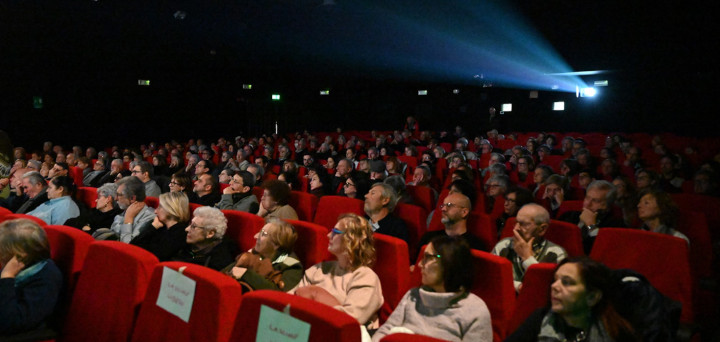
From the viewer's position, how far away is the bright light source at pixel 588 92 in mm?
12211

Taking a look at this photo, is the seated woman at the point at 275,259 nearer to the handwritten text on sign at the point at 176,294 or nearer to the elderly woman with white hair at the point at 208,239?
the elderly woman with white hair at the point at 208,239

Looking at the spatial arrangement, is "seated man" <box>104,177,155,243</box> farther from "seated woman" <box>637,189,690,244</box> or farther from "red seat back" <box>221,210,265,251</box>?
"seated woman" <box>637,189,690,244</box>

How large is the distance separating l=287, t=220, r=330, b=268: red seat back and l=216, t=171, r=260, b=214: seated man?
1.70 metres

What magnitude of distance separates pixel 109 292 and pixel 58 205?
2510mm

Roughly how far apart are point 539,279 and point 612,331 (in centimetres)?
38

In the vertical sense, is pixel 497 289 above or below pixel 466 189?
below

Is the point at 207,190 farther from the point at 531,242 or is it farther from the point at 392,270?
the point at 531,242

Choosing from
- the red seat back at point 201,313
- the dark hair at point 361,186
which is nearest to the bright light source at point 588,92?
the dark hair at point 361,186

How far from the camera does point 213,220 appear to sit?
2801mm

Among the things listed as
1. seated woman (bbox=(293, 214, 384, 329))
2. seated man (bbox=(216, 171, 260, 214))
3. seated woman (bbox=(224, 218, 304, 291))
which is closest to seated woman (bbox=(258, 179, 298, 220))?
seated man (bbox=(216, 171, 260, 214))

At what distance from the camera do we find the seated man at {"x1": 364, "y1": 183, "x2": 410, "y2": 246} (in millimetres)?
3387

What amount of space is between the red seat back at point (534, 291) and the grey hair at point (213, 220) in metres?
1.61

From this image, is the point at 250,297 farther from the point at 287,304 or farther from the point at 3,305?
the point at 3,305

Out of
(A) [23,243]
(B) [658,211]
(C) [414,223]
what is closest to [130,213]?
(A) [23,243]
